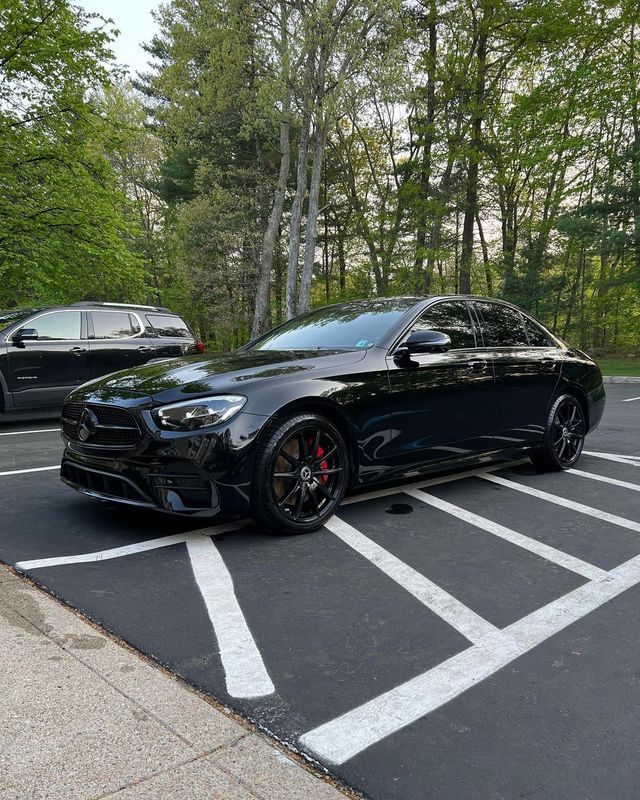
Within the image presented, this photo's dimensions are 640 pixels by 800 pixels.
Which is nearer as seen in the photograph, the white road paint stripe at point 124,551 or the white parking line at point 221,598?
the white parking line at point 221,598

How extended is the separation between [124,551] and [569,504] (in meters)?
3.18

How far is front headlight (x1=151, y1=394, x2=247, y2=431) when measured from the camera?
11.5 feet

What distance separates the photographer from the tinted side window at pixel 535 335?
5.64m

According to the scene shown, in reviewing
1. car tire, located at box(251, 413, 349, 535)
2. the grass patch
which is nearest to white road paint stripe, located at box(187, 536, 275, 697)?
car tire, located at box(251, 413, 349, 535)

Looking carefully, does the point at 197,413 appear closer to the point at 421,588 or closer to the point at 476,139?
the point at 421,588

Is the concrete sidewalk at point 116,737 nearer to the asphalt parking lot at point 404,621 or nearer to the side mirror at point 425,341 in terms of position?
the asphalt parking lot at point 404,621

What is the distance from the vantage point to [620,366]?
19.7 metres

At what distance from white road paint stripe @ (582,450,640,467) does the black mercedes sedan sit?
988 millimetres

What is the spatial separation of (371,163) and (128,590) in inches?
1259

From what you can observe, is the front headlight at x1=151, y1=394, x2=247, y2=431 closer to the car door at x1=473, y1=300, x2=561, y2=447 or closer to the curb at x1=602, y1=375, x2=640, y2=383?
the car door at x1=473, y1=300, x2=561, y2=447

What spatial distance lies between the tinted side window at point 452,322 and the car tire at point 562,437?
1244 mm

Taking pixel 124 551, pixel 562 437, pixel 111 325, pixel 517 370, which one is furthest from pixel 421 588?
pixel 111 325

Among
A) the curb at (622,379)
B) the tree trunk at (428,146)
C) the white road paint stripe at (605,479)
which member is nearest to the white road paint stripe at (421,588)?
the white road paint stripe at (605,479)

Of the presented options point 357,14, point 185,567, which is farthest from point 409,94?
point 185,567
